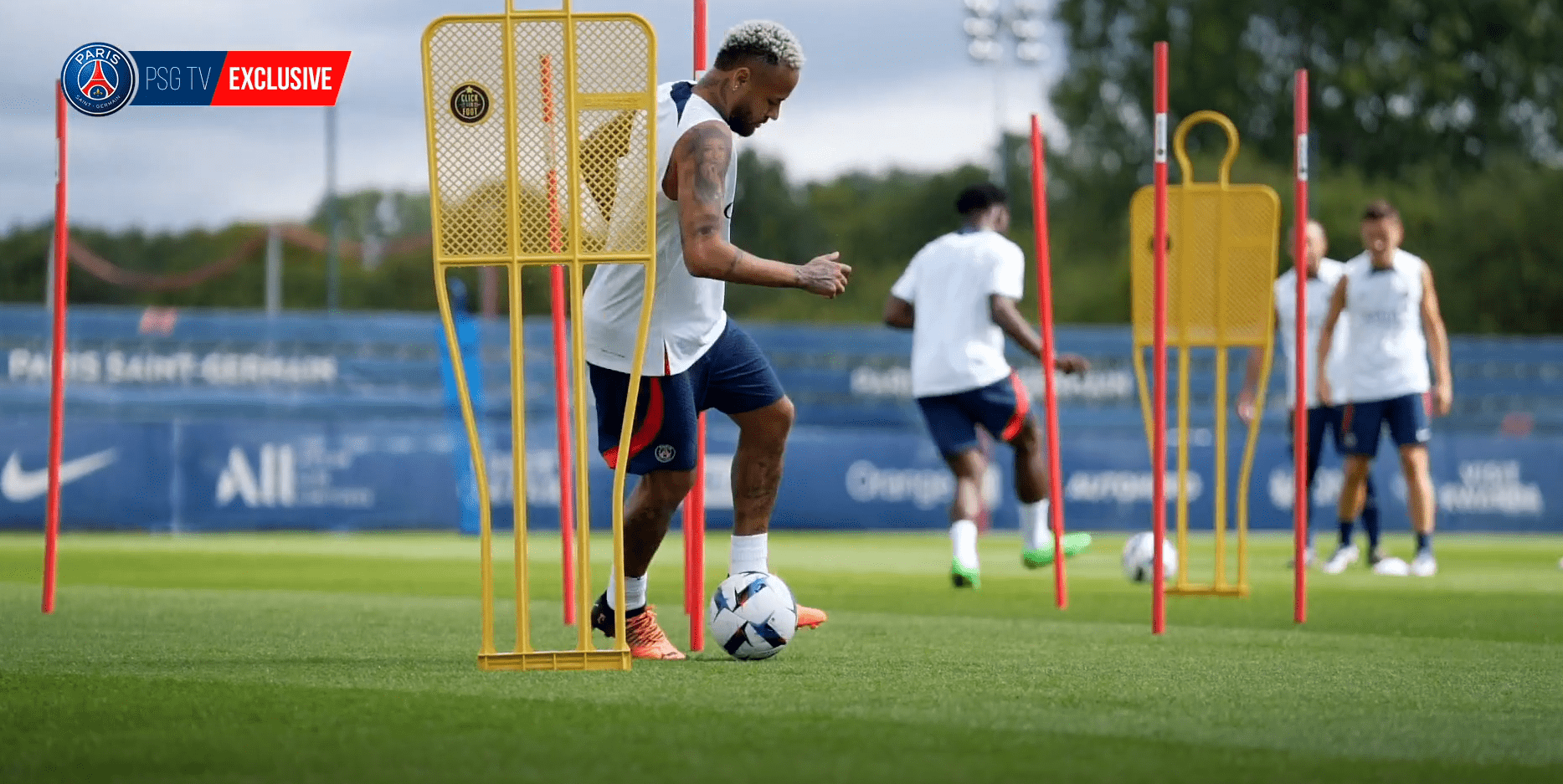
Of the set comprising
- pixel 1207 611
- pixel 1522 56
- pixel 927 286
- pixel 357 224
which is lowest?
pixel 1207 611

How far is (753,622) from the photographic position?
646cm

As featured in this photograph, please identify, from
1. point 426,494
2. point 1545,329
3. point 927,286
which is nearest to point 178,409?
→ point 426,494

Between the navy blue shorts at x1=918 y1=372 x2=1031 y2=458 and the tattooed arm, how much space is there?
5276mm

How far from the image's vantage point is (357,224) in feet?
141

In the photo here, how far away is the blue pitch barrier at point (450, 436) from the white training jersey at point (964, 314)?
25.4 ft

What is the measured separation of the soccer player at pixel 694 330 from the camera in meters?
6.00

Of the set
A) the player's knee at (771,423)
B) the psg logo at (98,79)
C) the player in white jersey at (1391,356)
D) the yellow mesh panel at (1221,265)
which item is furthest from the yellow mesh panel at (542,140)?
the player in white jersey at (1391,356)

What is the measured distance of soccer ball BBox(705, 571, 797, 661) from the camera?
6.46 metres

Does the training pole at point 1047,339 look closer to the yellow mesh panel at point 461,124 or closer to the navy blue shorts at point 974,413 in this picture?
the navy blue shorts at point 974,413

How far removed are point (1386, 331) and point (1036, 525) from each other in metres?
2.80

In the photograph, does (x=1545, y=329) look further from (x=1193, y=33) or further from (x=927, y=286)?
(x=927, y=286)

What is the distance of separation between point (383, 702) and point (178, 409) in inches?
731

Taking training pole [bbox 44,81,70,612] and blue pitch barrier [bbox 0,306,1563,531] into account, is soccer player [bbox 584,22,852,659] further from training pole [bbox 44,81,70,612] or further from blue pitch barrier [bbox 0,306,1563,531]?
blue pitch barrier [bbox 0,306,1563,531]

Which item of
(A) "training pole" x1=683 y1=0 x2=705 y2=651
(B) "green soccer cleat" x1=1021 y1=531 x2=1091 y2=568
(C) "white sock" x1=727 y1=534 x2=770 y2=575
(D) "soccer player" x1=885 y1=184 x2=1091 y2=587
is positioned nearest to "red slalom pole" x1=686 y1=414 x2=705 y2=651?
(A) "training pole" x1=683 y1=0 x2=705 y2=651
